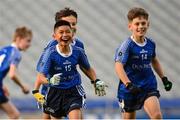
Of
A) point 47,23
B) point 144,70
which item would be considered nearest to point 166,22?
point 47,23

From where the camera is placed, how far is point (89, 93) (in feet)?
56.7

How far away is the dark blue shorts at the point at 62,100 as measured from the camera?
861cm

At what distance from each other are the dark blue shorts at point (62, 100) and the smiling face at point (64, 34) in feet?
2.04

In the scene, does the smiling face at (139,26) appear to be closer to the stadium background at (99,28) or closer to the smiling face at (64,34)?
the smiling face at (64,34)

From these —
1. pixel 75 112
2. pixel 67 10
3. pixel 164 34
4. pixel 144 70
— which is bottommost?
pixel 75 112

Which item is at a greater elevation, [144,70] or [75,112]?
[144,70]

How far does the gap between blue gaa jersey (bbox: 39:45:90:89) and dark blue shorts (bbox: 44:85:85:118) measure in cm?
8

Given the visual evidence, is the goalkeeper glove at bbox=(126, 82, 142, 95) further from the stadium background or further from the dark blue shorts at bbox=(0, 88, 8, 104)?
the stadium background

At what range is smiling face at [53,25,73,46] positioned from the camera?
8.44m

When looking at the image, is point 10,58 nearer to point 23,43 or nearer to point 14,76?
point 23,43

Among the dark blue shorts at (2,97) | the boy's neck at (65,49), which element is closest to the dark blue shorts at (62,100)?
the boy's neck at (65,49)

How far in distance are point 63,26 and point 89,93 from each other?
8.91 metres

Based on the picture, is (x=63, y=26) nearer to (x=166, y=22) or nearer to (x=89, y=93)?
(x=89, y=93)

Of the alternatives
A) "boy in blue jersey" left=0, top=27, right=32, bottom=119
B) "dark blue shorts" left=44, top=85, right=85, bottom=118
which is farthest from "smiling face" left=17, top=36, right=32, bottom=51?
"dark blue shorts" left=44, top=85, right=85, bottom=118
